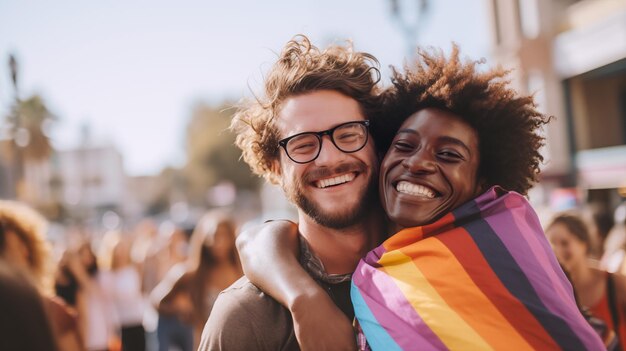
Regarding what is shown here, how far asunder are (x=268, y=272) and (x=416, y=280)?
61cm

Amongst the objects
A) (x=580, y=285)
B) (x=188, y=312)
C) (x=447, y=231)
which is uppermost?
(x=447, y=231)

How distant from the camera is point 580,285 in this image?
3.72m

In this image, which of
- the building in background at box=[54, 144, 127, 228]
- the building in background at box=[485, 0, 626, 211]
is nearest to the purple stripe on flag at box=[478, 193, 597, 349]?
the building in background at box=[485, 0, 626, 211]

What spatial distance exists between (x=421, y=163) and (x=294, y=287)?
68 centimetres

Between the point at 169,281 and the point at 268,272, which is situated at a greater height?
the point at 268,272

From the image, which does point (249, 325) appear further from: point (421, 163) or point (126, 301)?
point (126, 301)

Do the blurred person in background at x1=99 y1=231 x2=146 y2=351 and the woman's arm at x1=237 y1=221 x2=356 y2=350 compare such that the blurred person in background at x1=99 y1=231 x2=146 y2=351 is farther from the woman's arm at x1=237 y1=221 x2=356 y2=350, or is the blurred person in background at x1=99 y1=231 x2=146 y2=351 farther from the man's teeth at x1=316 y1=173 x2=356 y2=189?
the man's teeth at x1=316 y1=173 x2=356 y2=189

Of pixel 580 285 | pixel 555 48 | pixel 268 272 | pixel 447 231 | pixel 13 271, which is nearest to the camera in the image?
pixel 13 271

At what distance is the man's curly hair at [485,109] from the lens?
2188 millimetres

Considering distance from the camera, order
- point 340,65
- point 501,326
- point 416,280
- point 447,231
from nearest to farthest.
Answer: point 501,326, point 416,280, point 447,231, point 340,65

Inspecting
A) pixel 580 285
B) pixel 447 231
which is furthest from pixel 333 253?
pixel 580 285

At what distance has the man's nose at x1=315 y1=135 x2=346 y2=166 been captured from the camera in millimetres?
2209

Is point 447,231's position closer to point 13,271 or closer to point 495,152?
point 495,152

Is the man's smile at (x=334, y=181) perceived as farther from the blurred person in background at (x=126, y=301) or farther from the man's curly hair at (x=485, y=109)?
the blurred person in background at (x=126, y=301)
